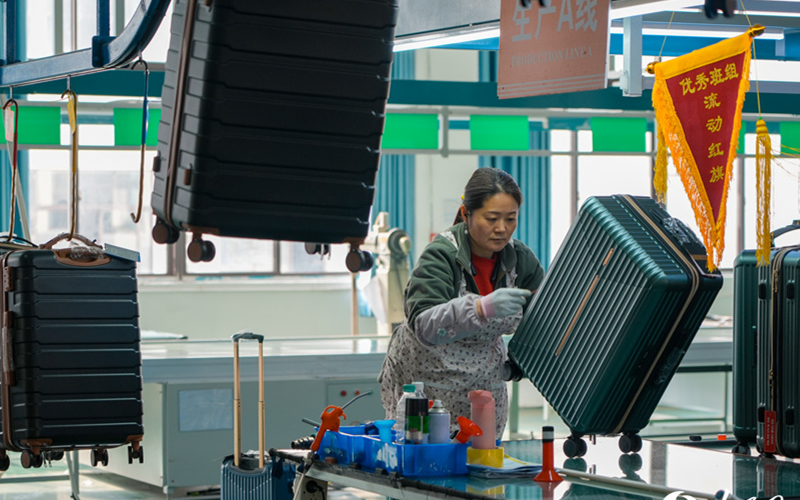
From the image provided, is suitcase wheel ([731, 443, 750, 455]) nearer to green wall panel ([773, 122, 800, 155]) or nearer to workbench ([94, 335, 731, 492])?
workbench ([94, 335, 731, 492])

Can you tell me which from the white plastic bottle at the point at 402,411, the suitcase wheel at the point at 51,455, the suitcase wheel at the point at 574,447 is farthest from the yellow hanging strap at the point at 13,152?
the suitcase wheel at the point at 574,447

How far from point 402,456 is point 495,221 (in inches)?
31.9

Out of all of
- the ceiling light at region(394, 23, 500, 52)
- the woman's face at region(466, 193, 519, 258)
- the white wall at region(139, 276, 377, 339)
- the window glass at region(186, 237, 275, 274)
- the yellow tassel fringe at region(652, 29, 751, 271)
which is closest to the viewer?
the yellow tassel fringe at region(652, 29, 751, 271)

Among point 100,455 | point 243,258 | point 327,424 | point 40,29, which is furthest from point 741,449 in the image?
point 243,258

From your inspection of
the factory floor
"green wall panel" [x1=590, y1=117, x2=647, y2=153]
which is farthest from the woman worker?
"green wall panel" [x1=590, y1=117, x2=647, y2=153]

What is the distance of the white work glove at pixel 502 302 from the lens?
2.59 meters

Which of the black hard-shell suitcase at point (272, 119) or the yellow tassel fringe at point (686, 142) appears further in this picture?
the yellow tassel fringe at point (686, 142)

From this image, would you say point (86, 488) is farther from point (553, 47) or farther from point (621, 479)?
point (621, 479)

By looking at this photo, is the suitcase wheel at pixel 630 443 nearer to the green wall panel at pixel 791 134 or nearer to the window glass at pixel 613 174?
the green wall panel at pixel 791 134

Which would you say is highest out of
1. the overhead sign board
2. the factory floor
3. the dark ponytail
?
the overhead sign board

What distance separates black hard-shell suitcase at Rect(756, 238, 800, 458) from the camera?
2.65 metres

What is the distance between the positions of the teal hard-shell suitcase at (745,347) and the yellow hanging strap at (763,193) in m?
0.25

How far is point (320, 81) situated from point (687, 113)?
1.45 metres

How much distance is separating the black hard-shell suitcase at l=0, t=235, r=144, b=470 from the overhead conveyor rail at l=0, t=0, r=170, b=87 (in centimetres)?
40
